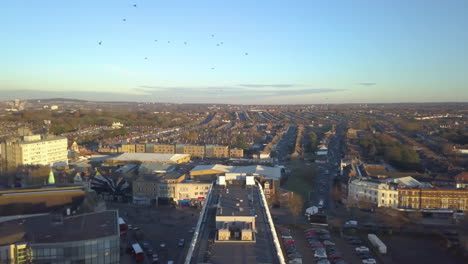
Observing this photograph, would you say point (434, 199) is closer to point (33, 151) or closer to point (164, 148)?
point (164, 148)

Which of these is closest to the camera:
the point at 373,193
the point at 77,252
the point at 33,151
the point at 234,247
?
the point at 234,247

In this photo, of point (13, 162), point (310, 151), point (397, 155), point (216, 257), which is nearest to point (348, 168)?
point (397, 155)

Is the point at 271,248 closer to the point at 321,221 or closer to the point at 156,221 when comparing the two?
the point at 321,221

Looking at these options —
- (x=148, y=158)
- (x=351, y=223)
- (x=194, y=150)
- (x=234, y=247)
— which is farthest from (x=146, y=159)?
(x=234, y=247)

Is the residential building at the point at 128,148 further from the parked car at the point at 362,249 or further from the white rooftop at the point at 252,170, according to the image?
the parked car at the point at 362,249

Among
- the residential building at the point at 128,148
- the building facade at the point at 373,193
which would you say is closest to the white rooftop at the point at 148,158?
the residential building at the point at 128,148

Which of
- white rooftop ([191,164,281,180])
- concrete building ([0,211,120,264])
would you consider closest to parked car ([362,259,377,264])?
concrete building ([0,211,120,264])
